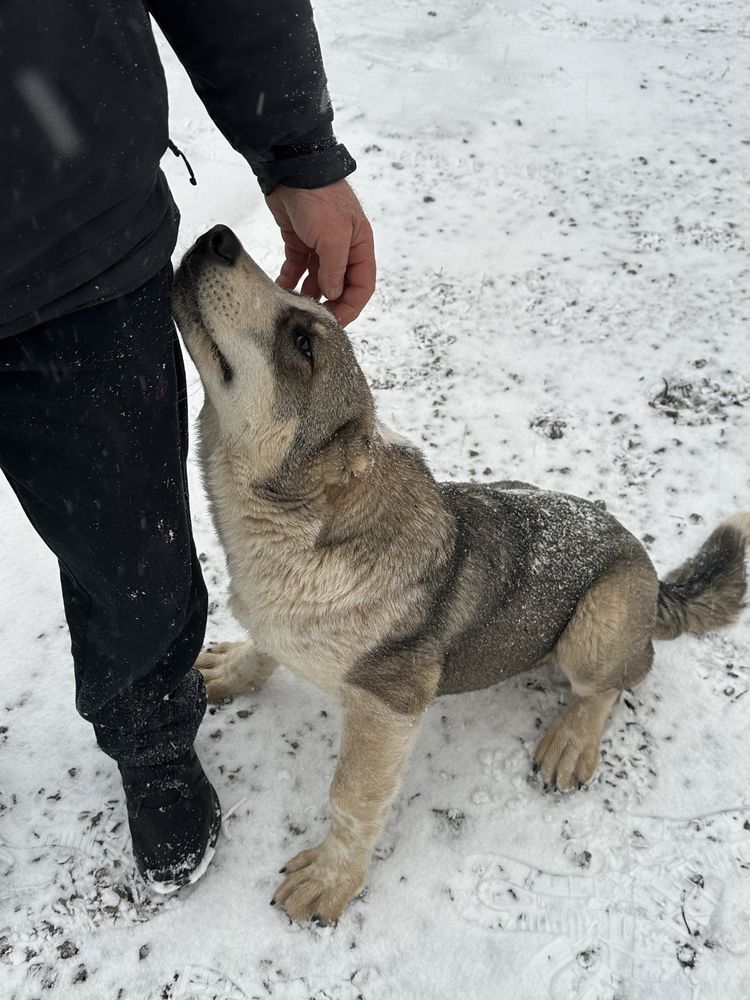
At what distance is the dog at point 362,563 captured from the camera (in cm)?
262

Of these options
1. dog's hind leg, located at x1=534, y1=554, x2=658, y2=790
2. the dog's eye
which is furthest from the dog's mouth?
dog's hind leg, located at x1=534, y1=554, x2=658, y2=790

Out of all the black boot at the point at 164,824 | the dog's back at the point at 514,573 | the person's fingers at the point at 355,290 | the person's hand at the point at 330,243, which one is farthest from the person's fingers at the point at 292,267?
the black boot at the point at 164,824

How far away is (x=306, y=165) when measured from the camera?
2.52 metres

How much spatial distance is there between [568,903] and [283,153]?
2990 mm

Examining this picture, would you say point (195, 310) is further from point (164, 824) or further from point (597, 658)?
point (597, 658)

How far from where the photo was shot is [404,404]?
5.30 meters

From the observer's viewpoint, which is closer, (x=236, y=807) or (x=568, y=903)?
(x=568, y=903)

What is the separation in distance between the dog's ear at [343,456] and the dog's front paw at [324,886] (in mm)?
1464

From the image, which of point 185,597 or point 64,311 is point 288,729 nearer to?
point 185,597

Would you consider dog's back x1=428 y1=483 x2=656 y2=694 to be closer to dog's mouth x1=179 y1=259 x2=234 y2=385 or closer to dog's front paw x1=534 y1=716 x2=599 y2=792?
dog's front paw x1=534 y1=716 x2=599 y2=792

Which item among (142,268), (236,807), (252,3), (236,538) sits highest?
Answer: (252,3)

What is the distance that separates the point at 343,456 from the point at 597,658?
1.45 m

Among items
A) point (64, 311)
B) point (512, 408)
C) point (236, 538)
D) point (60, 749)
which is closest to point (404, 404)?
point (512, 408)

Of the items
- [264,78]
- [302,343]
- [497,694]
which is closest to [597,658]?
[497,694]
